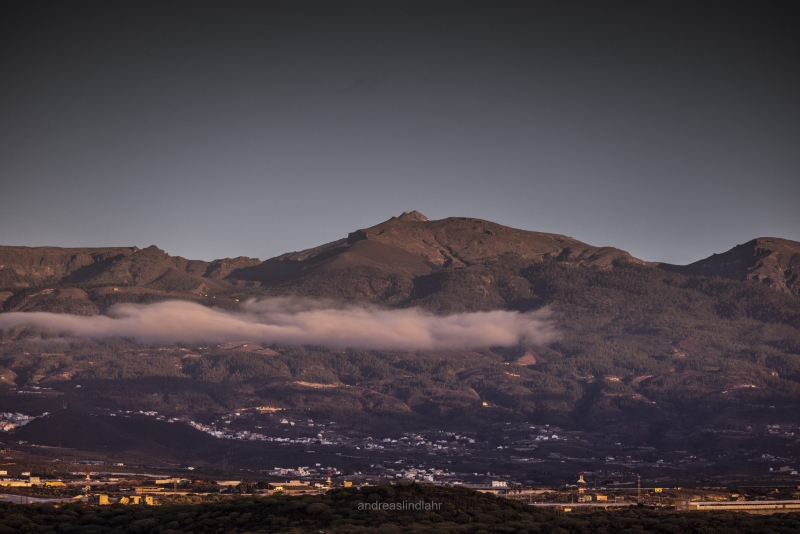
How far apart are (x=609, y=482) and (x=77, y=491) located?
9771 cm

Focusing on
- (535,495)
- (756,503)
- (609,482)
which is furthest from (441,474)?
(756,503)

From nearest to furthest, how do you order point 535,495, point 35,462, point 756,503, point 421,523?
1. point 421,523
2. point 756,503
3. point 535,495
4. point 35,462

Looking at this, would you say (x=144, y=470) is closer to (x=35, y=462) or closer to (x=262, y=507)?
(x=35, y=462)

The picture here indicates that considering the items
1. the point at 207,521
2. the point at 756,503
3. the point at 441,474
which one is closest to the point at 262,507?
the point at 207,521

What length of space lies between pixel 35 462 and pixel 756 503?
111421 millimetres

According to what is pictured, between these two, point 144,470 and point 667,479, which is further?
point 667,479

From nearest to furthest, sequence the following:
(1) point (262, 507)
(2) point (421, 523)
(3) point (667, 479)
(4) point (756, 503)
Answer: (2) point (421, 523) → (1) point (262, 507) → (4) point (756, 503) → (3) point (667, 479)

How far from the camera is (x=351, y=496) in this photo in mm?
70938

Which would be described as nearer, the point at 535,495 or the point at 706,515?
the point at 706,515

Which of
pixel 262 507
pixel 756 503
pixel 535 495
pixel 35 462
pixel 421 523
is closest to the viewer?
pixel 421 523

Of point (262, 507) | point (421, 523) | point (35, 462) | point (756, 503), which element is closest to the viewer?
point (421, 523)

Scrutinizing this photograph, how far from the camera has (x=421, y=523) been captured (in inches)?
2559

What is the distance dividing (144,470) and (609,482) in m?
73.1

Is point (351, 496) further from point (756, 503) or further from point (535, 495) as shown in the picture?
point (535, 495)
